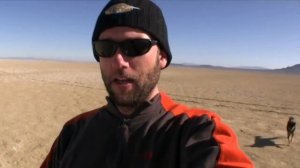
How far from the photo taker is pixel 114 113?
5.67ft

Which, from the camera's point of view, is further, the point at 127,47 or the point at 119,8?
the point at 119,8

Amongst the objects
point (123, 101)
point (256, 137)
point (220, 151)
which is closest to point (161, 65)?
point (123, 101)

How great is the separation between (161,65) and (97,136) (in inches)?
22.6

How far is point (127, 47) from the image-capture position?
1693mm

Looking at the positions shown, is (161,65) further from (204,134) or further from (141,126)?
(204,134)

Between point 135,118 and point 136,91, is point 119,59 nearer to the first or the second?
point 136,91

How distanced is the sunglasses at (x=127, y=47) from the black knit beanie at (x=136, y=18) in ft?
0.29

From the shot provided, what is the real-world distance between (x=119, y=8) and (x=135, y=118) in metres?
0.67

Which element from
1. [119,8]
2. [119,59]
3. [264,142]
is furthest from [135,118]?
[264,142]

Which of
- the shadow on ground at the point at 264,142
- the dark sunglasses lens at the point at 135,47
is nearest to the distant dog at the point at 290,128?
the shadow on ground at the point at 264,142

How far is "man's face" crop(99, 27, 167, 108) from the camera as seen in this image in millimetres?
1663

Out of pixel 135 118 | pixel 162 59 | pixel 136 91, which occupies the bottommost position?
pixel 135 118

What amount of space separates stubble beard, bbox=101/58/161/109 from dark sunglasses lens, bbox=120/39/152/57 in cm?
11

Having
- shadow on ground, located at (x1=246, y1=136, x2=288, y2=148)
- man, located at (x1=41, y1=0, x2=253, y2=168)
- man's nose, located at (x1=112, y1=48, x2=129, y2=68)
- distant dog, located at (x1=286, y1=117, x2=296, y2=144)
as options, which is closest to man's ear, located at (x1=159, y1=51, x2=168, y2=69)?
man, located at (x1=41, y1=0, x2=253, y2=168)
